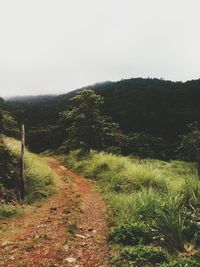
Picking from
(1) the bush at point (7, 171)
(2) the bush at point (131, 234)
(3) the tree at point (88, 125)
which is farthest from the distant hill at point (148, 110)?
(2) the bush at point (131, 234)

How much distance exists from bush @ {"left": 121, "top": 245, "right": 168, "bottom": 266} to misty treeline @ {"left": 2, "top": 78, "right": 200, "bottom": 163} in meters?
20.0

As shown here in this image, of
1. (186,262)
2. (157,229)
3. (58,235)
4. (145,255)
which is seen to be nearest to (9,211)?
(58,235)

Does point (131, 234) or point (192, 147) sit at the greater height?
point (131, 234)

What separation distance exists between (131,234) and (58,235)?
6.16 feet

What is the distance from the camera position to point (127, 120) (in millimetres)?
63812

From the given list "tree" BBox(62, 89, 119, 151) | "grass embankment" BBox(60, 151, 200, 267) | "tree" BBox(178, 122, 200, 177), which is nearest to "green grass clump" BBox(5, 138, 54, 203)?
"grass embankment" BBox(60, 151, 200, 267)

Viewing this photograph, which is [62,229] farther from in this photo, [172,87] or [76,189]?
[172,87]

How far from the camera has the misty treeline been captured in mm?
30031

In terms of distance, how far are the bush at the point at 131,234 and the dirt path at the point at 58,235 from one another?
1.06 ft

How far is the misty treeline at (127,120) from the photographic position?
3003cm

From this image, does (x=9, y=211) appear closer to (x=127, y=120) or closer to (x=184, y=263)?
(x=184, y=263)

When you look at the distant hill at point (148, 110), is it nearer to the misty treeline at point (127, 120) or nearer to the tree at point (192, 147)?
the misty treeline at point (127, 120)

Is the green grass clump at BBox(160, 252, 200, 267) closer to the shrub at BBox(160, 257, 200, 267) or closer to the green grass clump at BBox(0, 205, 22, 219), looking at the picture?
the shrub at BBox(160, 257, 200, 267)

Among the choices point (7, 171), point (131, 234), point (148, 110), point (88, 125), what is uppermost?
point (148, 110)
